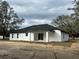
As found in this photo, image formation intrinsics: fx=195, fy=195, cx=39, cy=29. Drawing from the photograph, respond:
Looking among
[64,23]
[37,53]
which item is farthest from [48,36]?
[64,23]

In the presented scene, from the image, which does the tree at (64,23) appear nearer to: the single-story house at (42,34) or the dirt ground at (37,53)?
the single-story house at (42,34)

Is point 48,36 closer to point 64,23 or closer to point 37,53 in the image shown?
point 37,53

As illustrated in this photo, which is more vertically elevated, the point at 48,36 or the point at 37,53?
the point at 37,53

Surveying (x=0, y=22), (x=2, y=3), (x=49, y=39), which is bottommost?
(x=49, y=39)

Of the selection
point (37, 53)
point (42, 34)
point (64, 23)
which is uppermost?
point (64, 23)

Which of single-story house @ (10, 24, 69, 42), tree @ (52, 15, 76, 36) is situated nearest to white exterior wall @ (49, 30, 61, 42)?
single-story house @ (10, 24, 69, 42)

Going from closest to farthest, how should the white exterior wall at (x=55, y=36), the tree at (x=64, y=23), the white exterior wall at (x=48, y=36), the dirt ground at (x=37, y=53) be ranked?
the dirt ground at (x=37, y=53) → the white exterior wall at (x=48, y=36) → the white exterior wall at (x=55, y=36) → the tree at (x=64, y=23)

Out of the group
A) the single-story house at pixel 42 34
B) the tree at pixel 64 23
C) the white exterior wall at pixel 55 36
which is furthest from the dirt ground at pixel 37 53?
the tree at pixel 64 23

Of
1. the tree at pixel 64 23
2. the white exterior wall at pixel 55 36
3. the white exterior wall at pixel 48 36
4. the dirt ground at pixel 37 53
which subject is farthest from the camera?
the tree at pixel 64 23

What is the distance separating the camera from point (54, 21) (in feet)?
277

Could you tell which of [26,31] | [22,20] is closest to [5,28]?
[22,20]

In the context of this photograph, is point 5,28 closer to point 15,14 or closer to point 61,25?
point 15,14

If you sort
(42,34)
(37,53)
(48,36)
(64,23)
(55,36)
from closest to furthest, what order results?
(37,53) < (48,36) < (55,36) < (42,34) < (64,23)

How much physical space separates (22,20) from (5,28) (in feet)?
20.1
